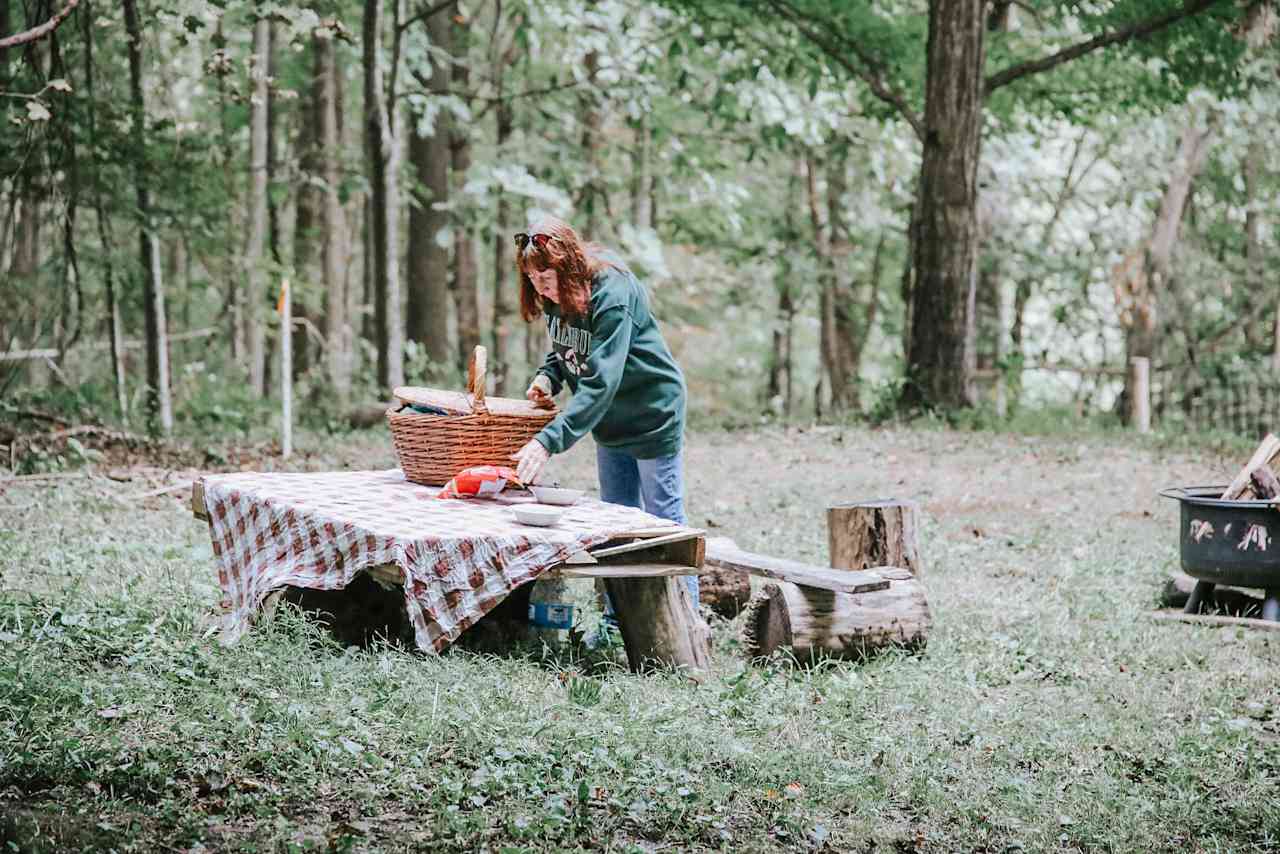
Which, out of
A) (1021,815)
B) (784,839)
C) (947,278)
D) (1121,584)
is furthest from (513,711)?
(947,278)

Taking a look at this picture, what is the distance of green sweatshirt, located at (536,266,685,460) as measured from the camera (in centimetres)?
553

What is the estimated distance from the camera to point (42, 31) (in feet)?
18.5

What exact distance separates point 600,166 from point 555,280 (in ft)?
50.9

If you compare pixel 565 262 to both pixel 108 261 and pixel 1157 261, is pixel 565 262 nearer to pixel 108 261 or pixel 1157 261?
pixel 108 261

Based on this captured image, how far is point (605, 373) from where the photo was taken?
18.2 ft

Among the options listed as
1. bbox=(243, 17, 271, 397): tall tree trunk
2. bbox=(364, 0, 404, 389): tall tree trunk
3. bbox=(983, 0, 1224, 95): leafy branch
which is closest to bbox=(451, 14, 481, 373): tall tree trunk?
bbox=(243, 17, 271, 397): tall tree trunk

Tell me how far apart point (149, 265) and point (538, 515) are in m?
8.53

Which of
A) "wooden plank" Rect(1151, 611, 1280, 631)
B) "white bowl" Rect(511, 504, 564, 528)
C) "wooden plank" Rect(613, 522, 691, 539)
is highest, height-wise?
"white bowl" Rect(511, 504, 564, 528)

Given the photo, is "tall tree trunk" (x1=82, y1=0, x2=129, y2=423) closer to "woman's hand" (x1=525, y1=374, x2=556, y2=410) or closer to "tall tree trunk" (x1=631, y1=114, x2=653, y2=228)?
"woman's hand" (x1=525, y1=374, x2=556, y2=410)

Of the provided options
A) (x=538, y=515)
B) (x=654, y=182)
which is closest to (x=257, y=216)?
(x=654, y=182)

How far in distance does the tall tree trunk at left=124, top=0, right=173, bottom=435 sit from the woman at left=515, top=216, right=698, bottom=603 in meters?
7.28

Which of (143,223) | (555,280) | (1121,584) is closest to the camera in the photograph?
(555,280)

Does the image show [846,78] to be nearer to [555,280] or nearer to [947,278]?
[947,278]

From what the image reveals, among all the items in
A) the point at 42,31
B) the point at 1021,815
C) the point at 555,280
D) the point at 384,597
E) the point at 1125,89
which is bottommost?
the point at 1021,815
